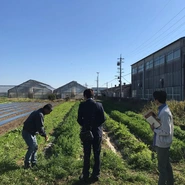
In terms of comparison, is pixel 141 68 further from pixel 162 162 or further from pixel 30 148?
pixel 162 162

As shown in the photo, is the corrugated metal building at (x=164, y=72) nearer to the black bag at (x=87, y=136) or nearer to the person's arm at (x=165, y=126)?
the black bag at (x=87, y=136)

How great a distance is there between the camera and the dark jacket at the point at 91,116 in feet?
16.1

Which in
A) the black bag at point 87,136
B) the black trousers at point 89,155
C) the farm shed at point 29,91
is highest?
the farm shed at point 29,91

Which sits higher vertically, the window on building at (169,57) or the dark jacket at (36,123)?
the window on building at (169,57)

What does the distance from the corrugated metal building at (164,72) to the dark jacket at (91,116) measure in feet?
85.7

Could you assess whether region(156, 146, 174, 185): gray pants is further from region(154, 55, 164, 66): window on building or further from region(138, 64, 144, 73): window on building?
region(138, 64, 144, 73): window on building

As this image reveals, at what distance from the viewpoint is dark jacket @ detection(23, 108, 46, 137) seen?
555 centimetres

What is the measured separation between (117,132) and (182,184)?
207 inches

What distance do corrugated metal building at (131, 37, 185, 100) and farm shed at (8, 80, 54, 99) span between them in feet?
86.8

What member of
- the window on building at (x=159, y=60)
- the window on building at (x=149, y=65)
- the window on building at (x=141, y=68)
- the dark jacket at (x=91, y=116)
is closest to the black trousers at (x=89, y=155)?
the dark jacket at (x=91, y=116)

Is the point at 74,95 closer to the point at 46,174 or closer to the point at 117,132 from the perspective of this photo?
the point at 117,132

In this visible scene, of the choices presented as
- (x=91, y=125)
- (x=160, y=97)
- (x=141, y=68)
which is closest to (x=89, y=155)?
(x=91, y=125)

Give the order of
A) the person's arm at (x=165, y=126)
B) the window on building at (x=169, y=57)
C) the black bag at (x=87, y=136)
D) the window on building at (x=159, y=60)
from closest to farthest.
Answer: the person's arm at (x=165, y=126) → the black bag at (x=87, y=136) → the window on building at (x=169, y=57) → the window on building at (x=159, y=60)

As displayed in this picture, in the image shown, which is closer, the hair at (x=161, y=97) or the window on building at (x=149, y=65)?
the hair at (x=161, y=97)
